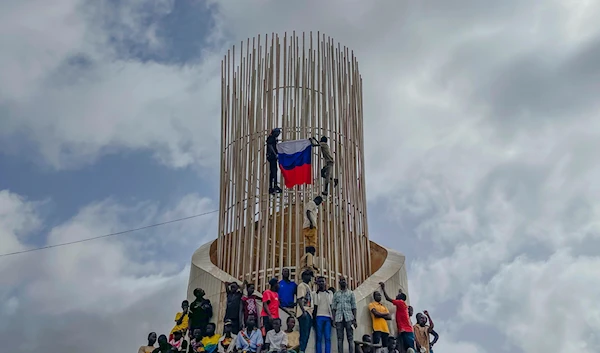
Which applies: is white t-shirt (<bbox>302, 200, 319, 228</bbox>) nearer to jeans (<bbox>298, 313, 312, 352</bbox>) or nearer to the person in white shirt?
the person in white shirt

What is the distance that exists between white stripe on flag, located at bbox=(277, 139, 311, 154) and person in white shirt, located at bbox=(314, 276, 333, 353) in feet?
12.9

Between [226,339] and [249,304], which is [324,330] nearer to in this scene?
[249,304]

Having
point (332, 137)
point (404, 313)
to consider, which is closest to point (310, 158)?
point (332, 137)

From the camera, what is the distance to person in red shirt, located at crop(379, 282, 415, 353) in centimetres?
1662

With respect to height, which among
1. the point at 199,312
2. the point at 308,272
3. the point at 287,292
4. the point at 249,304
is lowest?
the point at 249,304

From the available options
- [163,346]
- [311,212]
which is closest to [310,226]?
[311,212]

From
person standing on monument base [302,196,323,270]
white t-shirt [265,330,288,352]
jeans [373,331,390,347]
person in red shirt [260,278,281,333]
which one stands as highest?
person standing on monument base [302,196,323,270]

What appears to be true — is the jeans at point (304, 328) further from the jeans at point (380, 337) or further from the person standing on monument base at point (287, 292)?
the jeans at point (380, 337)

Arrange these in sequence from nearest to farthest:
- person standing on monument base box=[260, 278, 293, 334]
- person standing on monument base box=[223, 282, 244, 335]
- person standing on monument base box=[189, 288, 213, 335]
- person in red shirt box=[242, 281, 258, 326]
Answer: person standing on monument base box=[260, 278, 293, 334], person in red shirt box=[242, 281, 258, 326], person standing on monument base box=[223, 282, 244, 335], person standing on monument base box=[189, 288, 213, 335]

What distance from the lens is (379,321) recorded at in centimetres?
1656

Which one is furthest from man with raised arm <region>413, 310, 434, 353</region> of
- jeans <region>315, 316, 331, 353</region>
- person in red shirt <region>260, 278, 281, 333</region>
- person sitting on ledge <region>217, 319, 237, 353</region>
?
person sitting on ledge <region>217, 319, 237, 353</region>

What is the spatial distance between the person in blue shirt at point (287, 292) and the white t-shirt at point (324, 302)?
0.59 metres

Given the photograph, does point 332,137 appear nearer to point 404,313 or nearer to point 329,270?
point 329,270

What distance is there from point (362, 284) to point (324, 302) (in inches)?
94.1
